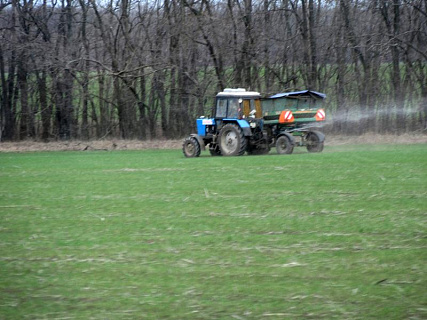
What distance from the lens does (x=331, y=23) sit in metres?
37.9

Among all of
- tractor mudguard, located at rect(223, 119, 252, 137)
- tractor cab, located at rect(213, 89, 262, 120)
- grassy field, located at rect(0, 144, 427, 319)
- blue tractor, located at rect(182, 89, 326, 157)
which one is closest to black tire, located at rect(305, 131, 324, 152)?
blue tractor, located at rect(182, 89, 326, 157)

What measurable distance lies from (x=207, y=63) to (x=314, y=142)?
1268cm

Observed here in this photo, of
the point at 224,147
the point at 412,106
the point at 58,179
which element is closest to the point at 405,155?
the point at 224,147

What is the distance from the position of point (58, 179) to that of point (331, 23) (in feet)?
80.2

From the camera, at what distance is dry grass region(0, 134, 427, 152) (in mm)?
31266

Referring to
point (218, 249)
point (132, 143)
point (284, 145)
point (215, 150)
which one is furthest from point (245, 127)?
point (218, 249)

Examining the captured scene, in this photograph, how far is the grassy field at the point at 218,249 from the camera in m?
5.96

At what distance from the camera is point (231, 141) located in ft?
83.9

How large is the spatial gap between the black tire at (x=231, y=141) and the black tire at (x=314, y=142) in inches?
101

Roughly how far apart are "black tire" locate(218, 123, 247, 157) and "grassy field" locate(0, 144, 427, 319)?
967 centimetres

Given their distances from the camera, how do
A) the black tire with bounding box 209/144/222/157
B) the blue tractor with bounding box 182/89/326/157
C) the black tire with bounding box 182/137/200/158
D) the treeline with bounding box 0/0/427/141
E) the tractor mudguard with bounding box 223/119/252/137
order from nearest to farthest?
the tractor mudguard with bounding box 223/119/252/137
the blue tractor with bounding box 182/89/326/157
the black tire with bounding box 182/137/200/158
the black tire with bounding box 209/144/222/157
the treeline with bounding box 0/0/427/141

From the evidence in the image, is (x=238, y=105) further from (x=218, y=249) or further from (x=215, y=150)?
(x=218, y=249)

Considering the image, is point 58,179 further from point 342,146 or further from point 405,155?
point 342,146

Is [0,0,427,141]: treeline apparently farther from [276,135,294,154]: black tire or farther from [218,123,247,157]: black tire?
[218,123,247,157]: black tire
